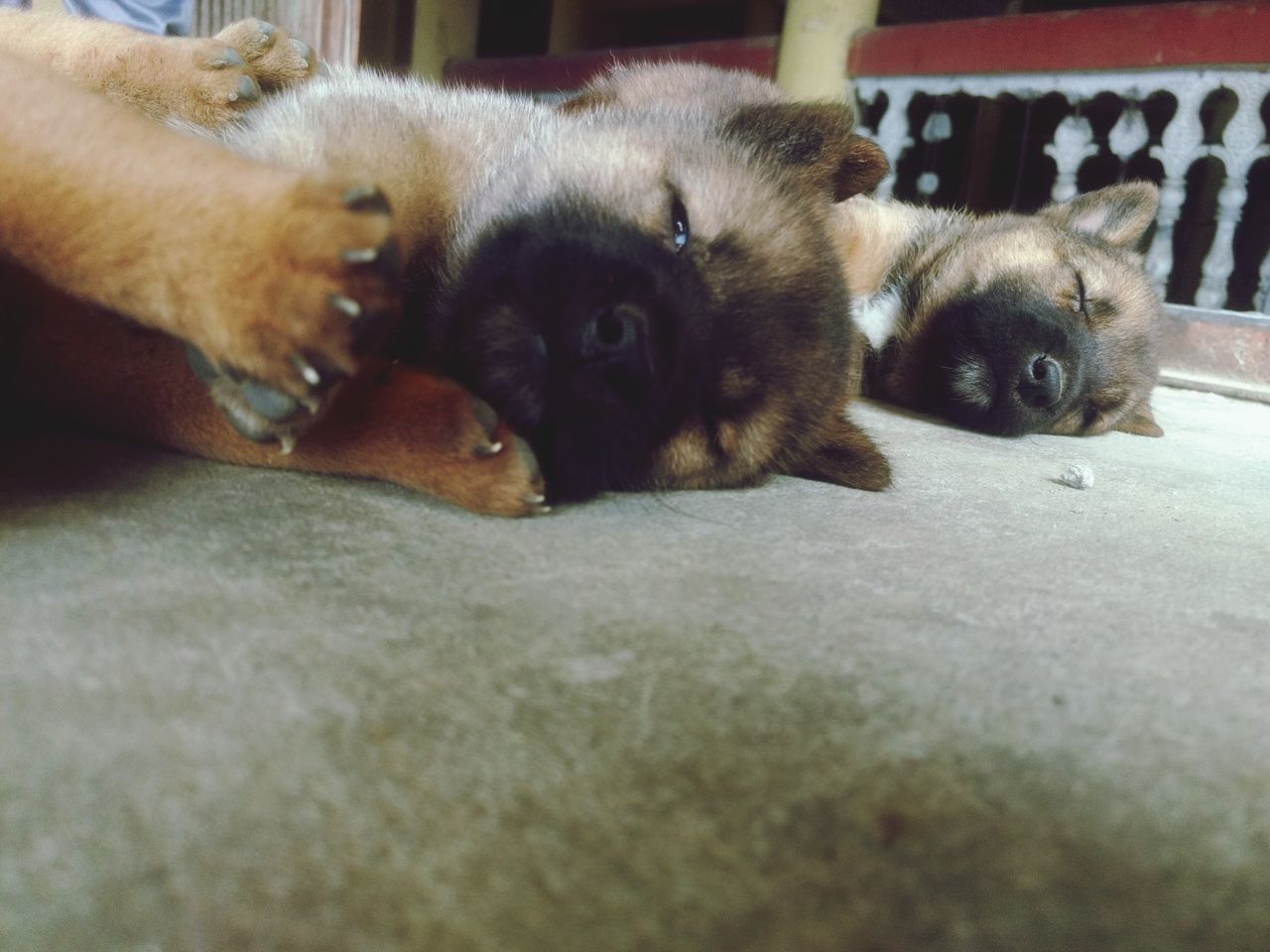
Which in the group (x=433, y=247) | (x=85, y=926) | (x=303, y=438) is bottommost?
(x=85, y=926)

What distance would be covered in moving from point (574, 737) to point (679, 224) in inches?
40.4

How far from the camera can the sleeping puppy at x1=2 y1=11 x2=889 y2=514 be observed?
4.04 ft

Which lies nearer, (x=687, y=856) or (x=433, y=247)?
(x=687, y=856)

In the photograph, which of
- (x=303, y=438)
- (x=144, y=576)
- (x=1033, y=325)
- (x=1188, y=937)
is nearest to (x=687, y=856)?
(x=1188, y=937)

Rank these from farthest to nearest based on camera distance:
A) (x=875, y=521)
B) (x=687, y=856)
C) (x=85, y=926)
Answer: (x=875, y=521) < (x=687, y=856) < (x=85, y=926)

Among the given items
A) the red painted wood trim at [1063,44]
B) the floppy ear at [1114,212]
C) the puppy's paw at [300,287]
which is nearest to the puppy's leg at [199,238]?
the puppy's paw at [300,287]

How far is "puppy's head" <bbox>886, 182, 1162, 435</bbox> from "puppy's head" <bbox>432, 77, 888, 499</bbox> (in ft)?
4.11

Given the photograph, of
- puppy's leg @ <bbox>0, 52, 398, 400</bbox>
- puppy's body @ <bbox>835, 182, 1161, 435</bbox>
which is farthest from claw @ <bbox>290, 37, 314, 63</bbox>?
puppy's body @ <bbox>835, 182, 1161, 435</bbox>

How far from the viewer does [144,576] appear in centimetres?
89

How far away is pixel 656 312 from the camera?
1343 mm

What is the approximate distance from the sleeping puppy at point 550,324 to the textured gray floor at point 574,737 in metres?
0.10

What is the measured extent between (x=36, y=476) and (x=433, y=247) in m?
0.68

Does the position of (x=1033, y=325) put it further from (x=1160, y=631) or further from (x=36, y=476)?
(x=36, y=476)

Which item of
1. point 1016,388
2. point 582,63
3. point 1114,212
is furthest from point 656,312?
point 582,63
